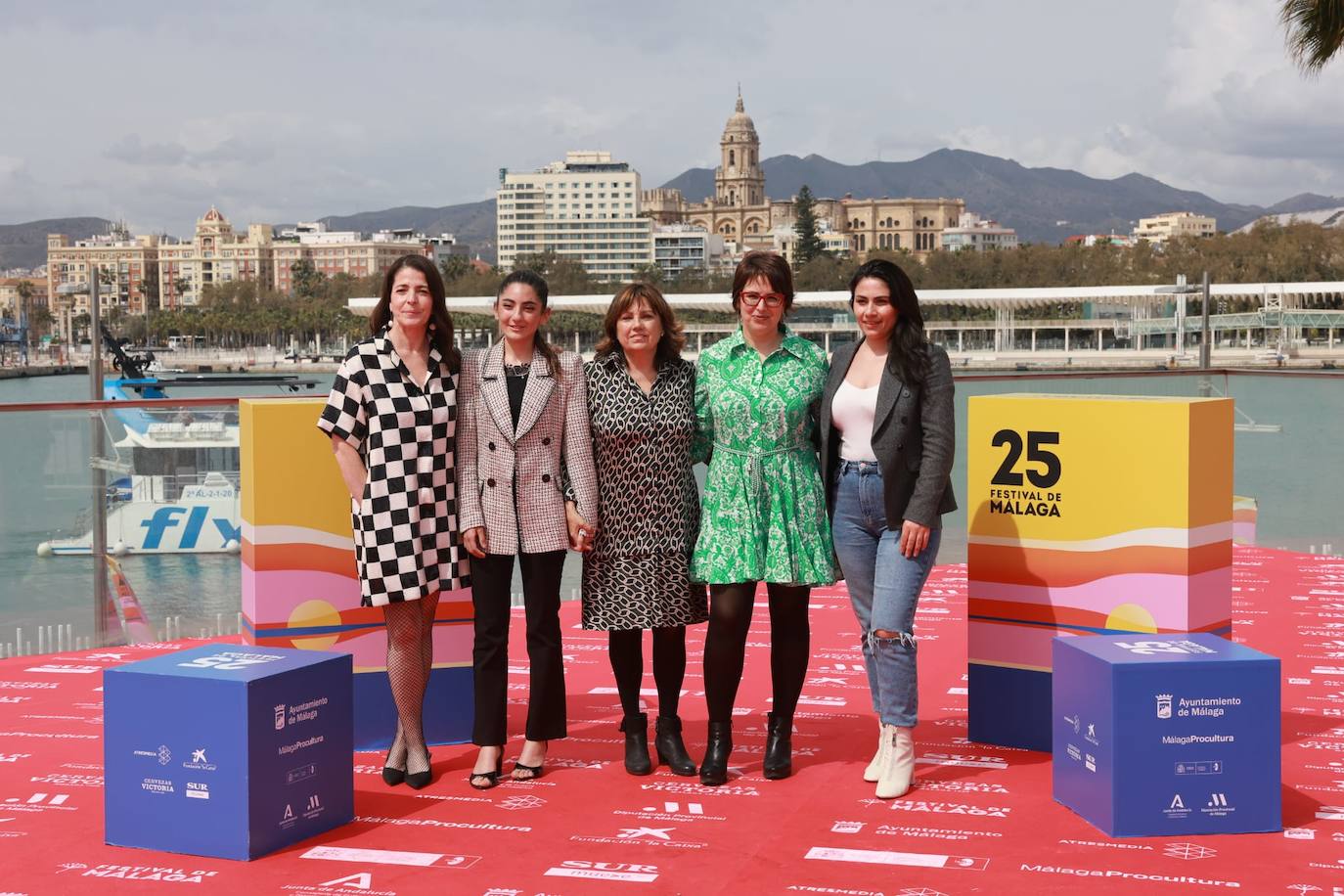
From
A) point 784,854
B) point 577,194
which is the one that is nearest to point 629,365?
point 784,854

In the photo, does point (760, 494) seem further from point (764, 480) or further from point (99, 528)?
point (99, 528)

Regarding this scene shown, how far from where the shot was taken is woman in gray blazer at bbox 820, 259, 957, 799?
3.02m

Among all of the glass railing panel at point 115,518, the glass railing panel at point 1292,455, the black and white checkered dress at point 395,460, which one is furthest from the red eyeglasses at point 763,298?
the glass railing panel at point 1292,455

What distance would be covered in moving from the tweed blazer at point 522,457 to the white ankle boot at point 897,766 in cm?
82

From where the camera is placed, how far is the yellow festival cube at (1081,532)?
3201 millimetres

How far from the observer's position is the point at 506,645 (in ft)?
10.4

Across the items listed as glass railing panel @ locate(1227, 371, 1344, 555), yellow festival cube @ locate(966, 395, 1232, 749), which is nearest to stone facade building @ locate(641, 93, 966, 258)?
glass railing panel @ locate(1227, 371, 1344, 555)

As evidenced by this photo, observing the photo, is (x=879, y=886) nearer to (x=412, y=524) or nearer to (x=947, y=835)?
(x=947, y=835)

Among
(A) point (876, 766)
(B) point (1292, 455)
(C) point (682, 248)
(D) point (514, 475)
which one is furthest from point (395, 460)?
(C) point (682, 248)

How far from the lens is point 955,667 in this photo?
14.4 feet

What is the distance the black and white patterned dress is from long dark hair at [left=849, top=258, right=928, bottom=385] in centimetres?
46

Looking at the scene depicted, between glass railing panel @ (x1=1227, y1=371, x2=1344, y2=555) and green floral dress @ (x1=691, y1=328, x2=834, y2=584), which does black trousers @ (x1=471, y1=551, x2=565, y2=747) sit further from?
glass railing panel @ (x1=1227, y1=371, x2=1344, y2=555)

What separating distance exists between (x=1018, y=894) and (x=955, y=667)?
6.55 feet

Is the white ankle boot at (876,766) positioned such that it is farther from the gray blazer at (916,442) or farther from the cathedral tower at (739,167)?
the cathedral tower at (739,167)
